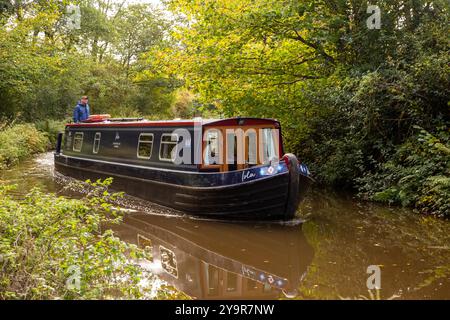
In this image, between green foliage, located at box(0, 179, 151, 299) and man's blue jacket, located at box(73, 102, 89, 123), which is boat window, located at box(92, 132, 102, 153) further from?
green foliage, located at box(0, 179, 151, 299)

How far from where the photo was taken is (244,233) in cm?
779

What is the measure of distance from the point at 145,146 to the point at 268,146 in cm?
296

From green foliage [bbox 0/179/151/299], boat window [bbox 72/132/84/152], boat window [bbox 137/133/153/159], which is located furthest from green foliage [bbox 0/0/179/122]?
green foliage [bbox 0/179/151/299]

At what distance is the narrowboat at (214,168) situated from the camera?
26.4 ft

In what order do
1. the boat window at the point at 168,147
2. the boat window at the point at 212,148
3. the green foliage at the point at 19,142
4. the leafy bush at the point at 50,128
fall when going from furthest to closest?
the leafy bush at the point at 50,128
the green foliage at the point at 19,142
the boat window at the point at 168,147
the boat window at the point at 212,148

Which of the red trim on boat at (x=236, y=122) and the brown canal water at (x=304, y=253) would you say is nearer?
the brown canal water at (x=304, y=253)

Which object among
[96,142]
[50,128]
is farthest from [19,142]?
[96,142]

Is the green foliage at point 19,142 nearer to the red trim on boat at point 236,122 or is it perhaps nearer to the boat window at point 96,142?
the boat window at point 96,142

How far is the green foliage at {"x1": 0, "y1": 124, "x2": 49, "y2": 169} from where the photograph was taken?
47.1 ft

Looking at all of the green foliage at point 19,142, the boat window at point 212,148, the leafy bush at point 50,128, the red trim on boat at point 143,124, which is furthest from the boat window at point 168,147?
the leafy bush at point 50,128

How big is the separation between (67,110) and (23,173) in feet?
39.2

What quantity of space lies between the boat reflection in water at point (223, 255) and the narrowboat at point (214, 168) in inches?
17.0

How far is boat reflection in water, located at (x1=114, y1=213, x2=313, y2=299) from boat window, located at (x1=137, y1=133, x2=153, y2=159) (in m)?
1.66
